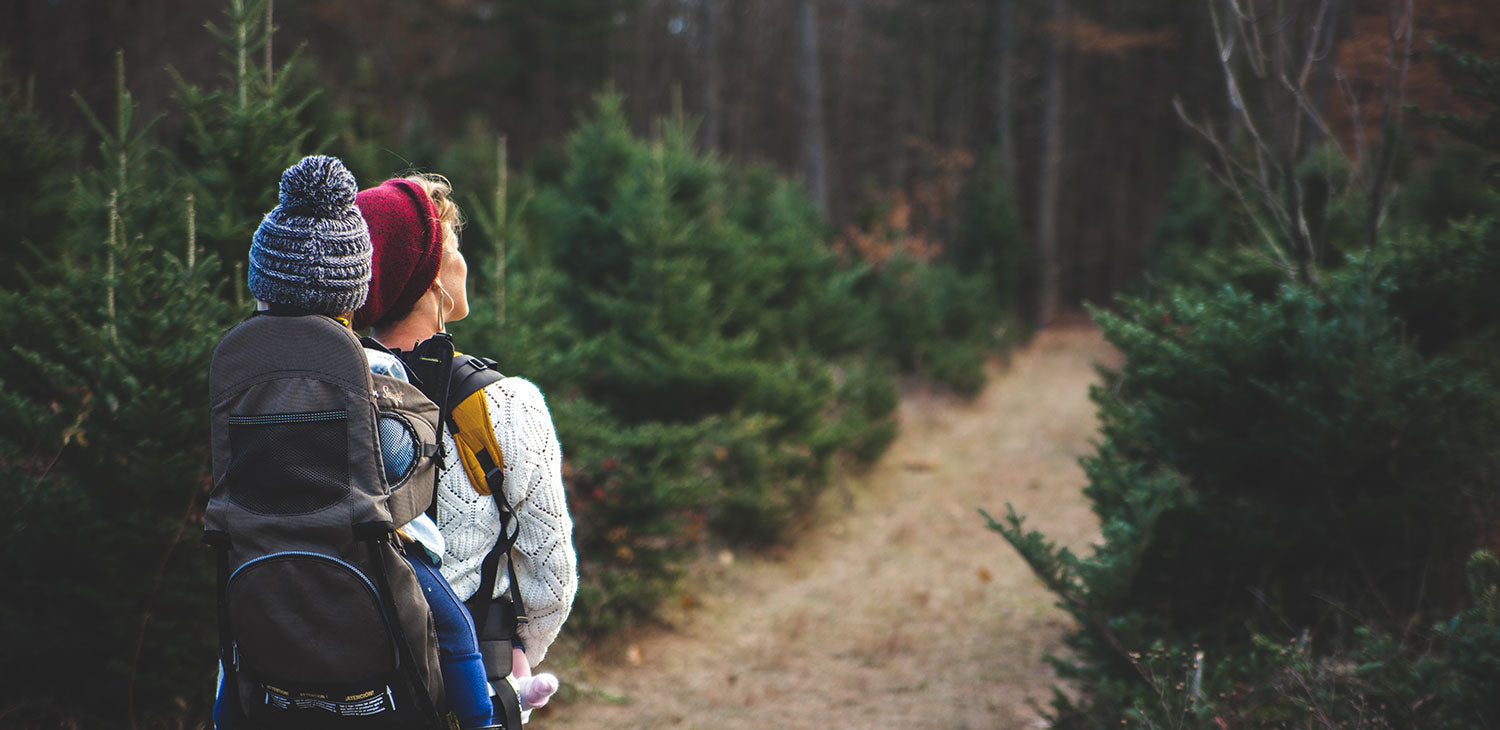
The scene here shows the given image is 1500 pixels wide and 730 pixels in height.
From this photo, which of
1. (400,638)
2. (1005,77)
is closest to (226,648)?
(400,638)

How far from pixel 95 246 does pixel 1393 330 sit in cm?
580

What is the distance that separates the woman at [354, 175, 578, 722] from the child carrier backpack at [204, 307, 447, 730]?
10.9 inches

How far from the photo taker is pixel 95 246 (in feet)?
12.8

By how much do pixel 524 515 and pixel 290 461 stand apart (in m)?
0.59

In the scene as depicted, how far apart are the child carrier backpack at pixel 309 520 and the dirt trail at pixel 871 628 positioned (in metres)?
3.54

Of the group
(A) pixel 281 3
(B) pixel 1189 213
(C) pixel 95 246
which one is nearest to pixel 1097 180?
(B) pixel 1189 213

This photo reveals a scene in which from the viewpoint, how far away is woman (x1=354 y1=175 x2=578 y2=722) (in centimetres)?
214

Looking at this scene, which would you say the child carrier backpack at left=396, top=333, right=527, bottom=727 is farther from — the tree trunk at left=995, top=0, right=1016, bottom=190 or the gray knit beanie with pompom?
the tree trunk at left=995, top=0, right=1016, bottom=190

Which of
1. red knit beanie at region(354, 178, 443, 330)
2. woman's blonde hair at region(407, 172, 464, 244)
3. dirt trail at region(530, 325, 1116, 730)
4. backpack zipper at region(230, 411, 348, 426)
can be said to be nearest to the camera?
backpack zipper at region(230, 411, 348, 426)

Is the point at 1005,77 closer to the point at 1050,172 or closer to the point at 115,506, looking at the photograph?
the point at 1050,172

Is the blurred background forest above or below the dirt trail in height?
above

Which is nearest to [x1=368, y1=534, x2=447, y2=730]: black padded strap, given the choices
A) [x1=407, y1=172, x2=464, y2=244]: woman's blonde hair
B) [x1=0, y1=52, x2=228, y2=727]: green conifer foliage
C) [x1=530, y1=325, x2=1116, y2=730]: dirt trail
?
[x1=407, y1=172, x2=464, y2=244]: woman's blonde hair

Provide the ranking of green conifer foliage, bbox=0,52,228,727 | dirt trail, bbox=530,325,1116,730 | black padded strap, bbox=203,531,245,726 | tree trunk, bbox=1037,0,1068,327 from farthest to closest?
tree trunk, bbox=1037,0,1068,327, dirt trail, bbox=530,325,1116,730, green conifer foliage, bbox=0,52,228,727, black padded strap, bbox=203,531,245,726

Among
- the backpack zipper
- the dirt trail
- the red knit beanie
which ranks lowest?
the dirt trail
